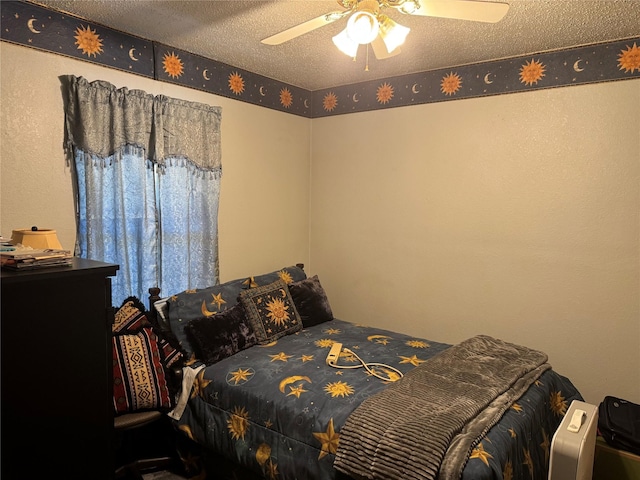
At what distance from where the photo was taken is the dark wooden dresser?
1395 mm

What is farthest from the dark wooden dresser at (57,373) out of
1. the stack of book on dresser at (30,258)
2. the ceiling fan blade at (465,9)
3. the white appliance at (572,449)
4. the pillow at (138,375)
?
the white appliance at (572,449)

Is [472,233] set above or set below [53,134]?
below

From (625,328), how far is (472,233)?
1.07 m

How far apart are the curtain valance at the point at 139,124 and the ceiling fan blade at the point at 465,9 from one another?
5.67ft

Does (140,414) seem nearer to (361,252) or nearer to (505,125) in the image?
(361,252)

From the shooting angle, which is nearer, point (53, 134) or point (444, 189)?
point (53, 134)

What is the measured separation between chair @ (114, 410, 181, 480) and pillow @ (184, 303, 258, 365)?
392 mm

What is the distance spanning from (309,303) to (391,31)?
76.9 inches

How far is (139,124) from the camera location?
8.57 ft

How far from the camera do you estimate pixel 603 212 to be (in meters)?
2.64

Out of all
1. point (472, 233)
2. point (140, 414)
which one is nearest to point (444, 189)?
point (472, 233)

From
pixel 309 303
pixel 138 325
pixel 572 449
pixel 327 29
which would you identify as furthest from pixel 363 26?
pixel 309 303

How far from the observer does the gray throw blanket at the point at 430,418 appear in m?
1.60

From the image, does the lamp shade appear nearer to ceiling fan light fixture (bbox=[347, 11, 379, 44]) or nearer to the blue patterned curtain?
the blue patterned curtain
